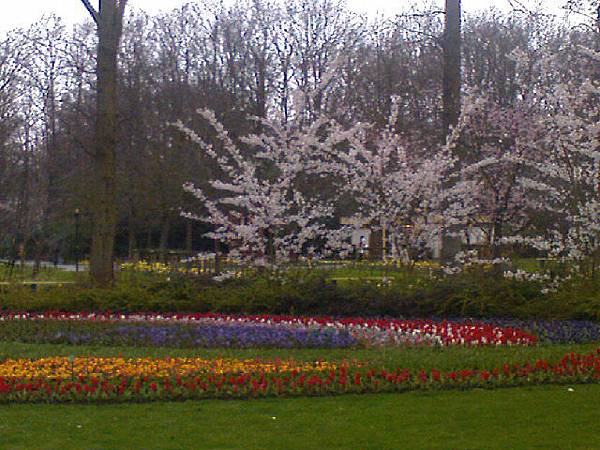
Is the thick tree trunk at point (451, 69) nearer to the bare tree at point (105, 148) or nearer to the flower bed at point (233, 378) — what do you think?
the bare tree at point (105, 148)

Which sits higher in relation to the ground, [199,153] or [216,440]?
[199,153]

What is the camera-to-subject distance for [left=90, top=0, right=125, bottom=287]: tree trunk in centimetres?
1792

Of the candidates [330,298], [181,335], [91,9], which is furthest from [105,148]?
[181,335]

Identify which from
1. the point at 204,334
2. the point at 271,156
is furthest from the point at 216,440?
the point at 271,156

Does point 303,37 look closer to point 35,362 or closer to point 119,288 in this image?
point 119,288

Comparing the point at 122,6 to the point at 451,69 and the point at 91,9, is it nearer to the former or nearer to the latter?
the point at 91,9

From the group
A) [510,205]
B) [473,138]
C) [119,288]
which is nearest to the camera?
[119,288]

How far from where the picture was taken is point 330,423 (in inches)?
290

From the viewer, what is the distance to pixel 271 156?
17.6m

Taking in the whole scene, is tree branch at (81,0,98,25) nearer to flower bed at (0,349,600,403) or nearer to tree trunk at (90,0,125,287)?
tree trunk at (90,0,125,287)

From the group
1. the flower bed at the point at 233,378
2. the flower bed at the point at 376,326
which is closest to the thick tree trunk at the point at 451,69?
the flower bed at the point at 376,326

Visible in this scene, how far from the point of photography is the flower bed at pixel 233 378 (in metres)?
8.50

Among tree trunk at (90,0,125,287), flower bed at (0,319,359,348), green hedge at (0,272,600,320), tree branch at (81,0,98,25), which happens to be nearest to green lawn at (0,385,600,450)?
flower bed at (0,319,359,348)

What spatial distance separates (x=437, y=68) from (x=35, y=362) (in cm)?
2401
